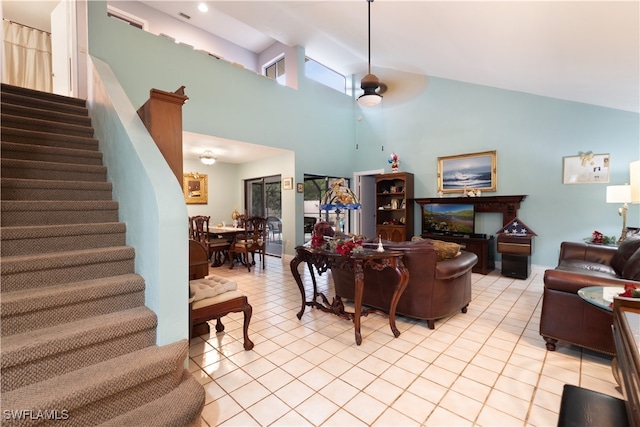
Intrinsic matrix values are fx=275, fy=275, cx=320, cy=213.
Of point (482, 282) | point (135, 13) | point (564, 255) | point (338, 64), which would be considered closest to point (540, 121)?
point (564, 255)

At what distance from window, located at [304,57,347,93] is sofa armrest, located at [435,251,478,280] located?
5357 millimetres

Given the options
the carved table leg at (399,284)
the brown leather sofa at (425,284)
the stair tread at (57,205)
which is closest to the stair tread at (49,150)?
the stair tread at (57,205)

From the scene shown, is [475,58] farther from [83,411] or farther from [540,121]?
[83,411]

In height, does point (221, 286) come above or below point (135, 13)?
below

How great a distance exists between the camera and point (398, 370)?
6.91ft

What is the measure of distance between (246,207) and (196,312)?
234 inches

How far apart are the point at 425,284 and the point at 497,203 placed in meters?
3.45

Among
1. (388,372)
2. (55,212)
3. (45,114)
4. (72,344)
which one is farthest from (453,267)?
(45,114)

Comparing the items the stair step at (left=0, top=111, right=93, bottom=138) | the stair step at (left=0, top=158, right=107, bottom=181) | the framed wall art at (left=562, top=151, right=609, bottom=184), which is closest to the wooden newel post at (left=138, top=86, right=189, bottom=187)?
the stair step at (left=0, top=158, right=107, bottom=181)

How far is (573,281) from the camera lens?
7.32 ft

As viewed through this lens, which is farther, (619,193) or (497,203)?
(497,203)

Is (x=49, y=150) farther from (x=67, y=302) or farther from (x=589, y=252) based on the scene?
(x=589, y=252)

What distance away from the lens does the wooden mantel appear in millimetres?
4984

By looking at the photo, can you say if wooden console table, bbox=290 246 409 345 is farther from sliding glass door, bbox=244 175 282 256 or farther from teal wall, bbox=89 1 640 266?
sliding glass door, bbox=244 175 282 256
